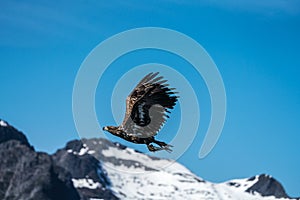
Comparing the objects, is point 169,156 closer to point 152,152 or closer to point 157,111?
point 152,152

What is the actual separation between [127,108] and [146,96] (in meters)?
1.08

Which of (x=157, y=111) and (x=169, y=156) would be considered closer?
(x=169, y=156)

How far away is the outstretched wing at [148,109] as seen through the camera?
37469 millimetres

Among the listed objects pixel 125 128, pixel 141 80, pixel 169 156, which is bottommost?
pixel 169 156

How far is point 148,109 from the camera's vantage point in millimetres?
38000

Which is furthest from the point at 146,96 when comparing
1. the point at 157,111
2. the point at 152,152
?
the point at 152,152

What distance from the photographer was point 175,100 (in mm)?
37594

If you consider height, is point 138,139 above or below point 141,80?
below

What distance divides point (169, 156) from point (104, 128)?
13.6ft

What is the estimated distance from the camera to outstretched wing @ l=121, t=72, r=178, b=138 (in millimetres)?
37469

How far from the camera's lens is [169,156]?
34.6 metres

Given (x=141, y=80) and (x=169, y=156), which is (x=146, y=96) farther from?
(x=169, y=156)

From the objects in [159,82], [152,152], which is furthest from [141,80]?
[152,152]

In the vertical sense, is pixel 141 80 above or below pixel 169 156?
above
